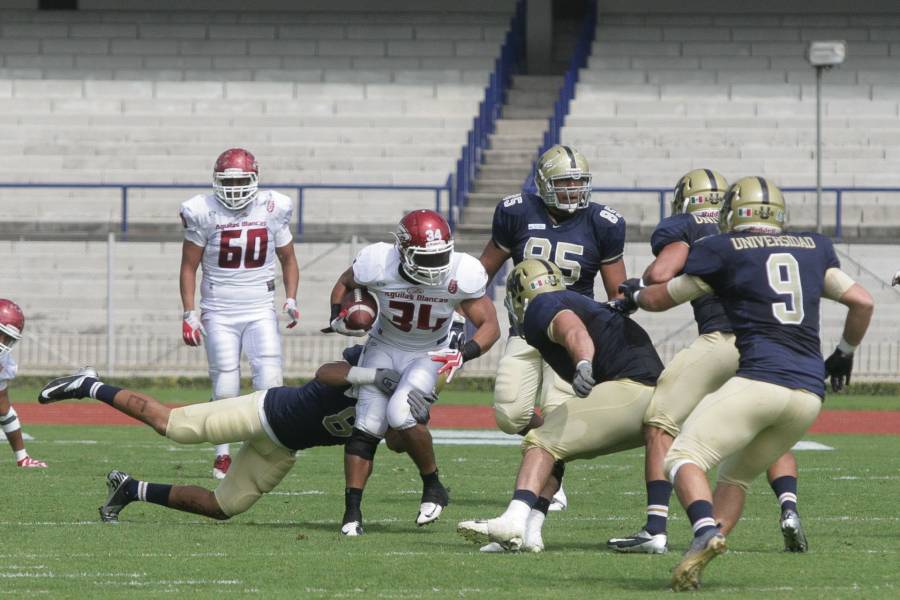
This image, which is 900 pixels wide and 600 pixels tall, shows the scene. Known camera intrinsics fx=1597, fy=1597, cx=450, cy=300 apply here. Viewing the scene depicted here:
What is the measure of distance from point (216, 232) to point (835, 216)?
40.3 ft

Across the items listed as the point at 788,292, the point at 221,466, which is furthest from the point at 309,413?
the point at 221,466

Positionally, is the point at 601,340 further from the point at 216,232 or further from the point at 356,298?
the point at 216,232

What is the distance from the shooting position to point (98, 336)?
61.5 feet

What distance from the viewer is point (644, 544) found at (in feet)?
20.9

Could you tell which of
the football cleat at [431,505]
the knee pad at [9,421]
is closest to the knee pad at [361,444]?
the football cleat at [431,505]

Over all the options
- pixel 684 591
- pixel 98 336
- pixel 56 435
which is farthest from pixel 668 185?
pixel 684 591

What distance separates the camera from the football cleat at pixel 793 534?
6.30 m

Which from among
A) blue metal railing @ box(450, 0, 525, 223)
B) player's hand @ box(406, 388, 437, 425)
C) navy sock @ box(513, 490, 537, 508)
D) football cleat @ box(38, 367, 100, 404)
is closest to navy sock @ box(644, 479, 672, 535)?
navy sock @ box(513, 490, 537, 508)

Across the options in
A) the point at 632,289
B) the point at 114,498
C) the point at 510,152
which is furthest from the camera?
the point at 510,152

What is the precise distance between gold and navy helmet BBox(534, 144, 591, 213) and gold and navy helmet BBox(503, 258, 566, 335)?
146 cm

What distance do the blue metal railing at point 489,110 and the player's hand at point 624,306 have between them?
13.7 metres

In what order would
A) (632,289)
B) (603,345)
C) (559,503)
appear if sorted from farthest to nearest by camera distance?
(559,503) < (603,345) < (632,289)

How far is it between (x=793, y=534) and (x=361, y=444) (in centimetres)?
191

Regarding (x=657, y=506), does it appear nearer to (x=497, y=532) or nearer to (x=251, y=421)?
(x=497, y=532)
